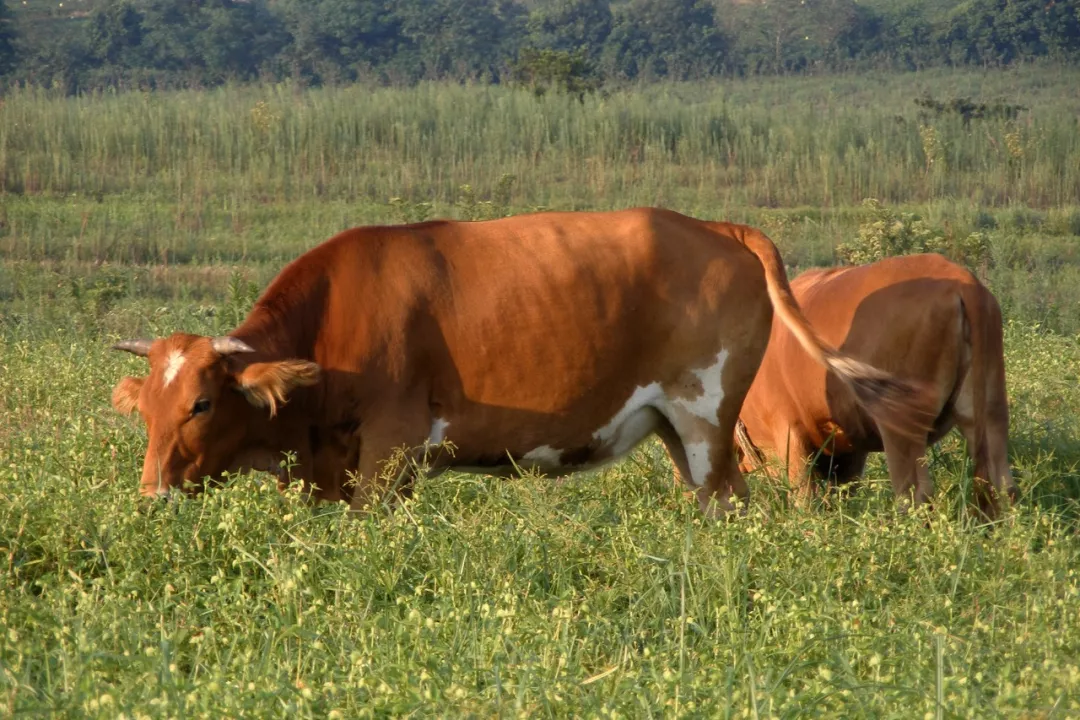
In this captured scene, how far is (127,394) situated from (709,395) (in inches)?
90.0

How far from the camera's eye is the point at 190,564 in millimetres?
4504

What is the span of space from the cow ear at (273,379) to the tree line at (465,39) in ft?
109

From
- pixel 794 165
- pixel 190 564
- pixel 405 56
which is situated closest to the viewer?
pixel 190 564

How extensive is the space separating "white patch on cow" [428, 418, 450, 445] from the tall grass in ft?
40.6

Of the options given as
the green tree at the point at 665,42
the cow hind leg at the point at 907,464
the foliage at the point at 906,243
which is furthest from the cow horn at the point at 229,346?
the green tree at the point at 665,42

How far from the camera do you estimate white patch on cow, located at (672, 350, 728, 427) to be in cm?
579

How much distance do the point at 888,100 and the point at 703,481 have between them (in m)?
30.5

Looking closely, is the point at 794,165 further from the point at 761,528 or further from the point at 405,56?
the point at 405,56

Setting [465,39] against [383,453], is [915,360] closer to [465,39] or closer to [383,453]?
[383,453]

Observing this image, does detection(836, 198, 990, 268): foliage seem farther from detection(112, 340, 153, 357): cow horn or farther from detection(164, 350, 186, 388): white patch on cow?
detection(164, 350, 186, 388): white patch on cow

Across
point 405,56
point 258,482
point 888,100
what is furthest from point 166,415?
point 405,56

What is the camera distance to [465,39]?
44.5 metres

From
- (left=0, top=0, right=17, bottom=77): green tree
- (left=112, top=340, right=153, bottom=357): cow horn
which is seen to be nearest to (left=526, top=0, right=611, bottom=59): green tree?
(left=0, top=0, right=17, bottom=77): green tree

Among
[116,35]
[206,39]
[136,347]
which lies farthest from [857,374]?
[116,35]
